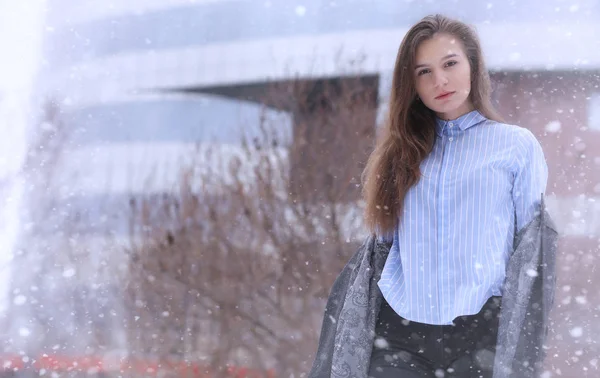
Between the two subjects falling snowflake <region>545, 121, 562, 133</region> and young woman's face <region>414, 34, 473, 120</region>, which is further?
falling snowflake <region>545, 121, 562, 133</region>

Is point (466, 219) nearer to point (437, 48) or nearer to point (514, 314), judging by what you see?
point (514, 314)

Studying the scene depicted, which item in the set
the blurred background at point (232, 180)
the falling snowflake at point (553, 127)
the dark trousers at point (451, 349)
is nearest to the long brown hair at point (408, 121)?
the dark trousers at point (451, 349)

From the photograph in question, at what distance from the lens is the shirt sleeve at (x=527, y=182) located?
1.80 metres

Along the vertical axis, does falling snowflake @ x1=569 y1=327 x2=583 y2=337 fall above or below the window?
below

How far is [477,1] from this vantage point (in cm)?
834

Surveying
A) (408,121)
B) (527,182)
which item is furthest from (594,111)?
(527,182)

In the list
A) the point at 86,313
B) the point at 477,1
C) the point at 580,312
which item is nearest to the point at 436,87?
the point at 580,312

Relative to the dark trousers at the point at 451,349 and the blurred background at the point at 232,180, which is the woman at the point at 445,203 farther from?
the blurred background at the point at 232,180

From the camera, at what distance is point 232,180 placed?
687 centimetres

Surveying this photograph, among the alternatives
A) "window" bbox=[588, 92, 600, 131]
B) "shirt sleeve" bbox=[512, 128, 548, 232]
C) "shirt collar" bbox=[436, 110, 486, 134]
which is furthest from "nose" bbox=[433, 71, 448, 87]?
"window" bbox=[588, 92, 600, 131]

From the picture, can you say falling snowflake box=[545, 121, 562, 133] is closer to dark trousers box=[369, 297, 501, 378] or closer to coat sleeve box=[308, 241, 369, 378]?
coat sleeve box=[308, 241, 369, 378]

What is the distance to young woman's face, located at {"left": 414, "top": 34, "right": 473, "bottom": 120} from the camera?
192 cm

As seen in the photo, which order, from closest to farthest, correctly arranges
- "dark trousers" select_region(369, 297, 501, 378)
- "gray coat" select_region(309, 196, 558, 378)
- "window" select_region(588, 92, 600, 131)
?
"gray coat" select_region(309, 196, 558, 378) → "dark trousers" select_region(369, 297, 501, 378) → "window" select_region(588, 92, 600, 131)

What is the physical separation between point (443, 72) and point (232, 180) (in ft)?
16.6
